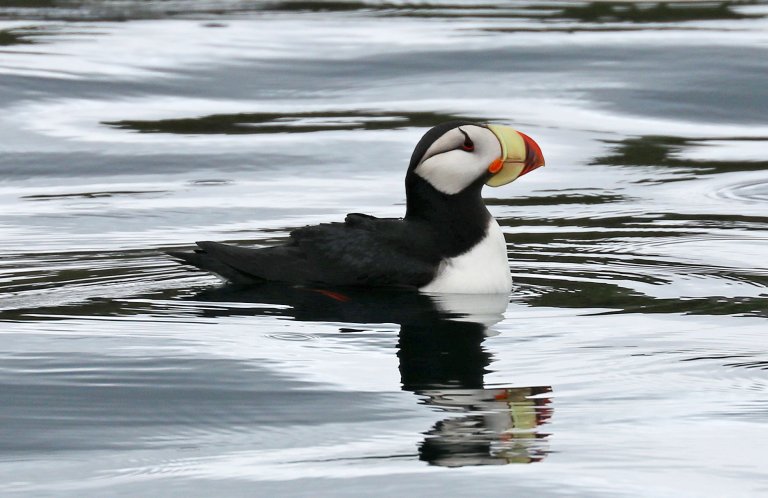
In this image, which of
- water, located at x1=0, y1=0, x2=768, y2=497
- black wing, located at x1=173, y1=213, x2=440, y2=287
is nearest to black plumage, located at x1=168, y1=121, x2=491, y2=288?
black wing, located at x1=173, y1=213, x2=440, y2=287

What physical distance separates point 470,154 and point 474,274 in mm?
564

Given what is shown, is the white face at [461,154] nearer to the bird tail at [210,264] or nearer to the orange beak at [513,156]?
the orange beak at [513,156]

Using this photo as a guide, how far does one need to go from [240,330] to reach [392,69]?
9.24 m

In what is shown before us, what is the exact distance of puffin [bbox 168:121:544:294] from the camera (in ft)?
23.4

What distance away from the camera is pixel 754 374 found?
5.89 metres

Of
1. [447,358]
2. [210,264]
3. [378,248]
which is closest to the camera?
[447,358]

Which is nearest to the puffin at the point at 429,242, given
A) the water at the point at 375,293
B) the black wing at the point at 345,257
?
the black wing at the point at 345,257

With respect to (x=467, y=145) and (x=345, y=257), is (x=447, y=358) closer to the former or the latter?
(x=345, y=257)

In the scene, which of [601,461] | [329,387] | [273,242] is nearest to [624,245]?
[273,242]

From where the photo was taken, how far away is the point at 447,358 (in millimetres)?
6129

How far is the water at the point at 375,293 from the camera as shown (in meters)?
4.97

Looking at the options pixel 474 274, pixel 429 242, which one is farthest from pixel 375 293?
pixel 474 274

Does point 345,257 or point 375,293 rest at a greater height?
point 345,257

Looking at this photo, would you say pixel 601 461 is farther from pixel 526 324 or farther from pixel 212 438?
pixel 526 324
